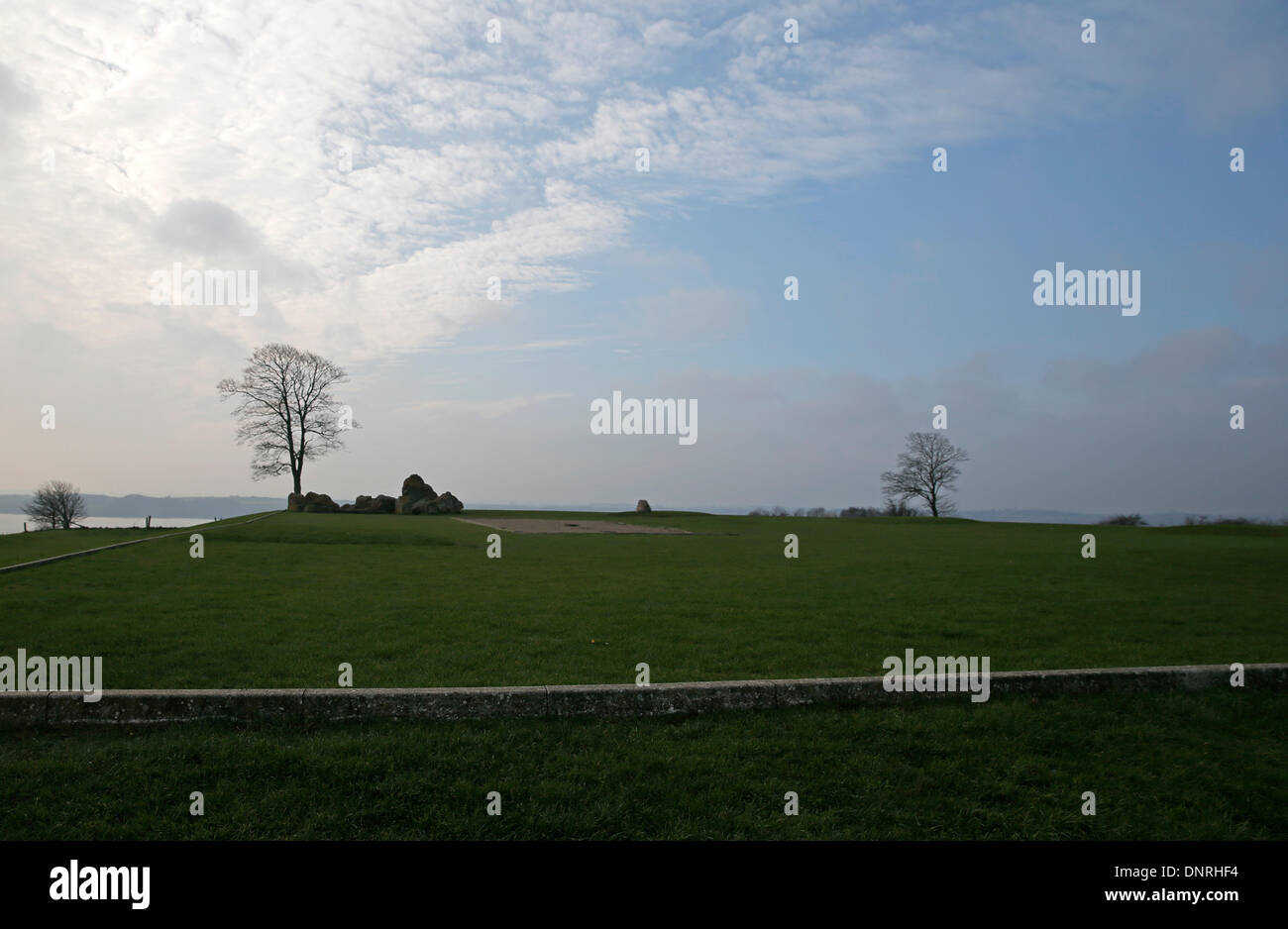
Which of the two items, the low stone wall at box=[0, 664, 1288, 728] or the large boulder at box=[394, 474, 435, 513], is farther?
the large boulder at box=[394, 474, 435, 513]

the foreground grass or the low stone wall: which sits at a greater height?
the low stone wall

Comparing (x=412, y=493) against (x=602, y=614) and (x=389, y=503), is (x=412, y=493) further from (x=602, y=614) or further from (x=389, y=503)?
(x=602, y=614)

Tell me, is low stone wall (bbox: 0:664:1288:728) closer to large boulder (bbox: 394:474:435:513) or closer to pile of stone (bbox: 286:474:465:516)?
pile of stone (bbox: 286:474:465:516)

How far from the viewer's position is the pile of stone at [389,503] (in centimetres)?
5366

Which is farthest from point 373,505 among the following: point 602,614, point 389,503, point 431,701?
point 431,701

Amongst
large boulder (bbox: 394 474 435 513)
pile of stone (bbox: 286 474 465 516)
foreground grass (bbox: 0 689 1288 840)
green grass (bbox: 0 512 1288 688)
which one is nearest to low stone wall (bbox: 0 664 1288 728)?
foreground grass (bbox: 0 689 1288 840)

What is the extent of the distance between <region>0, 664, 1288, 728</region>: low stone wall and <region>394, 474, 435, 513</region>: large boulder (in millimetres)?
49994

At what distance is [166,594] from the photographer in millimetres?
12500

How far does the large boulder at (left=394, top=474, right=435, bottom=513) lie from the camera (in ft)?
179

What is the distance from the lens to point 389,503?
54.6m

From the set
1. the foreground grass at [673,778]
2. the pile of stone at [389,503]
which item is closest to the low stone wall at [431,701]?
the foreground grass at [673,778]

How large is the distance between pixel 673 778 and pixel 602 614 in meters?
5.99

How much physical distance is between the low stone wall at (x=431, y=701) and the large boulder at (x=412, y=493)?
50.0 metres
